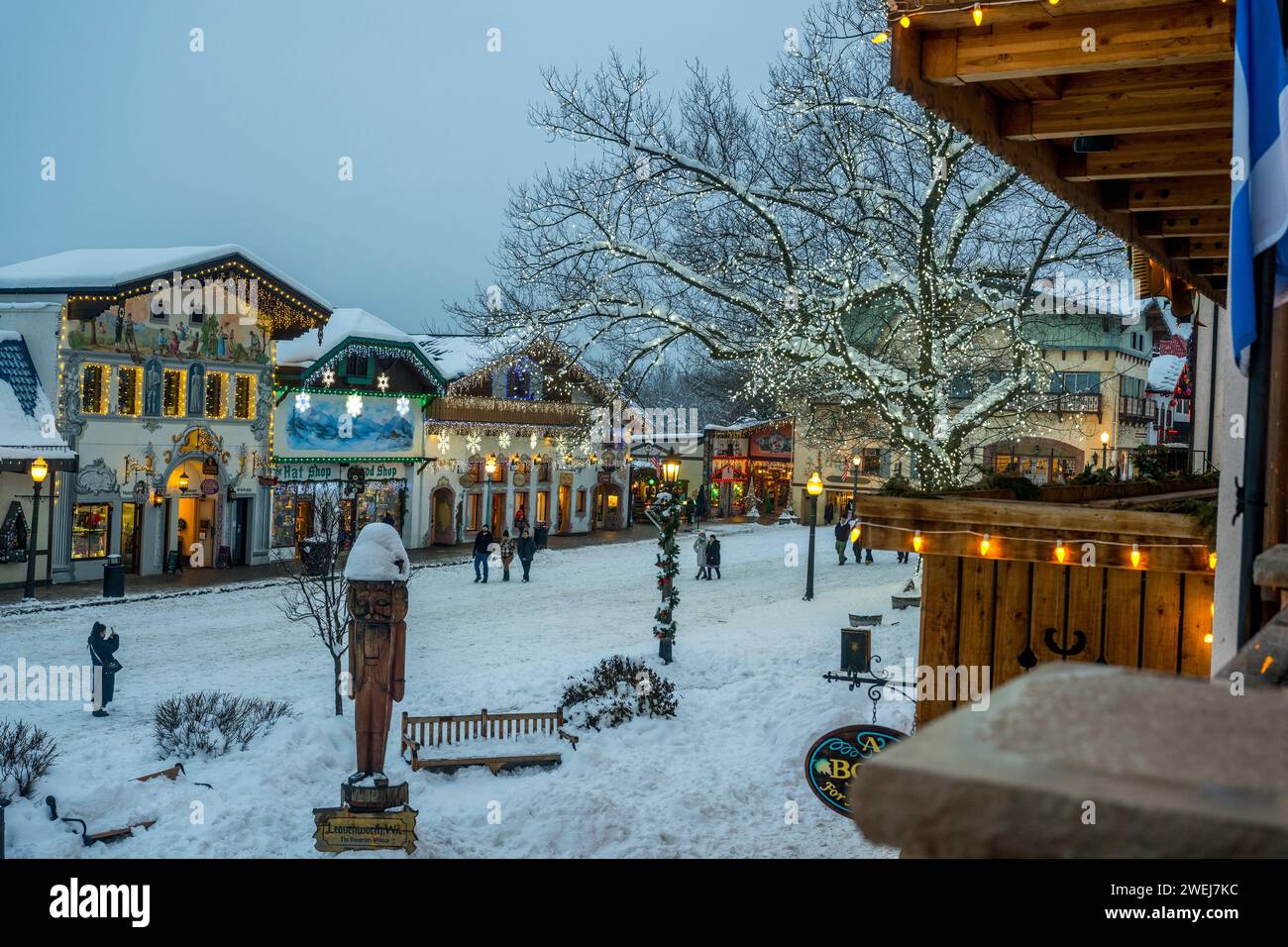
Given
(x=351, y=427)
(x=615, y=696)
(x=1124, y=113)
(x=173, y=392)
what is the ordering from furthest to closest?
(x=351, y=427)
(x=173, y=392)
(x=615, y=696)
(x=1124, y=113)

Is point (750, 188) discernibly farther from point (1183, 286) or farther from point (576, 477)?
point (576, 477)

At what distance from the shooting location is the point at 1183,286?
1102 centimetres

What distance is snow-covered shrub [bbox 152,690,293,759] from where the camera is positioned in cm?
1295

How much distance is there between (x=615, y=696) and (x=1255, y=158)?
1266cm

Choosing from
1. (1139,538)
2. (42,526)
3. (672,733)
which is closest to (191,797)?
(672,733)

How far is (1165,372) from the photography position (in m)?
25.0

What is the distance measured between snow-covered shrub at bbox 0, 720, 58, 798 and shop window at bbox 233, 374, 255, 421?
18423 millimetres

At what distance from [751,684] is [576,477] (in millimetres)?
27846

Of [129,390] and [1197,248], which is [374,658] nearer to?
[1197,248]

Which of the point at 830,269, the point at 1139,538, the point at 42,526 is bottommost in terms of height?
the point at 42,526

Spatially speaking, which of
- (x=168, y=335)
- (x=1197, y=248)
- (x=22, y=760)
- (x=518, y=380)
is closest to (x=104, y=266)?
(x=168, y=335)

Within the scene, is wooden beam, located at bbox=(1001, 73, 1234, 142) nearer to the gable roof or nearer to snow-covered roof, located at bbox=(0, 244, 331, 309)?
snow-covered roof, located at bbox=(0, 244, 331, 309)

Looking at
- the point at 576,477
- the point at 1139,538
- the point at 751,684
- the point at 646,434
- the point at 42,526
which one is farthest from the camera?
the point at 646,434

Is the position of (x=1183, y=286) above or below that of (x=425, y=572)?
above
